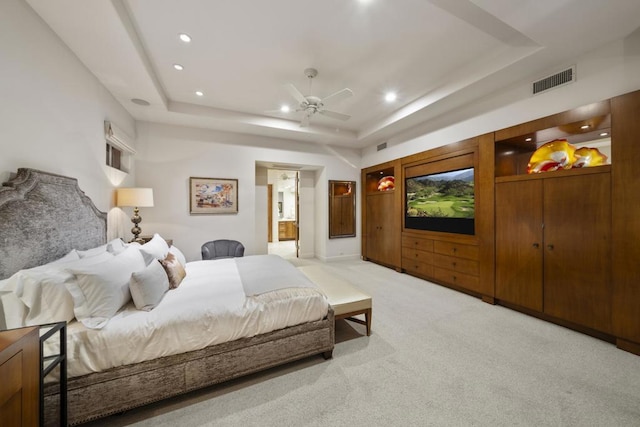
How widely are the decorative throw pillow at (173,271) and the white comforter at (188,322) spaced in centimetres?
8

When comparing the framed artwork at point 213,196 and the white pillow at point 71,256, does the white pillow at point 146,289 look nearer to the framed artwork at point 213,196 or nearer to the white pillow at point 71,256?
the white pillow at point 71,256

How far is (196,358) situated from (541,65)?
14.5 ft

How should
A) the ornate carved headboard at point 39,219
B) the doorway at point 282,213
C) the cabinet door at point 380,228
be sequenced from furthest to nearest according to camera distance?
the doorway at point 282,213
the cabinet door at point 380,228
the ornate carved headboard at point 39,219

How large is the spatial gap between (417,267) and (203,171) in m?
4.50

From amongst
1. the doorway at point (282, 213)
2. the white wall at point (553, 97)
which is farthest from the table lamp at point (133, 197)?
the white wall at point (553, 97)

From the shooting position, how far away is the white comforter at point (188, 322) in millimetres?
1402

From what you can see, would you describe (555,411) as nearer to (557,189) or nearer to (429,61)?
(557,189)

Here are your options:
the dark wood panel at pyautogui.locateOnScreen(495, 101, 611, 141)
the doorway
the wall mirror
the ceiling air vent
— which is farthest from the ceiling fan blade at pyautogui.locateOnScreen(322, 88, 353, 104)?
the doorway

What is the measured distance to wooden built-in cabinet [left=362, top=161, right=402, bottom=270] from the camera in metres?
4.82

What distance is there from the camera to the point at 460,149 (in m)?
3.59

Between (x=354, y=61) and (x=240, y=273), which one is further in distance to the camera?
(x=354, y=61)

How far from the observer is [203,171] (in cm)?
448

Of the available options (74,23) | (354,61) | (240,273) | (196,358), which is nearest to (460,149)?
(354,61)

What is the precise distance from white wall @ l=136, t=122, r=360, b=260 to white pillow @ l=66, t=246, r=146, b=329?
2.82 meters
